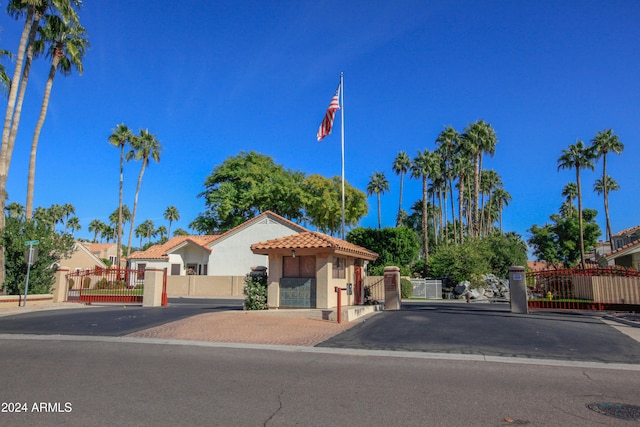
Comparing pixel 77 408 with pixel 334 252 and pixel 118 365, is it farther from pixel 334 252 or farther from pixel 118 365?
pixel 334 252

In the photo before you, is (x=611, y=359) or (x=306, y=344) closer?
(x=611, y=359)

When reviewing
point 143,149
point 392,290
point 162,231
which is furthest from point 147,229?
point 392,290

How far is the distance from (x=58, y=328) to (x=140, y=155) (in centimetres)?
3624

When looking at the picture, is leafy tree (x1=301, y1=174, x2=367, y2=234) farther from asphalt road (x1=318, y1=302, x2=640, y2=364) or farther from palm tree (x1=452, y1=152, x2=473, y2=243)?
asphalt road (x1=318, y1=302, x2=640, y2=364)

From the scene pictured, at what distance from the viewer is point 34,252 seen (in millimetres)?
20250

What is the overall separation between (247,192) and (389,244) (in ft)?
59.6

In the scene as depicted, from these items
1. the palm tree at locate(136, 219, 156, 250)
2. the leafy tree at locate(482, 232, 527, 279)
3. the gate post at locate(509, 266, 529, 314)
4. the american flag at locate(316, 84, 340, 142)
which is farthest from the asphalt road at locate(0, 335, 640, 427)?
the palm tree at locate(136, 219, 156, 250)

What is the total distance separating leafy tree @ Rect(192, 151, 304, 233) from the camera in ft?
166

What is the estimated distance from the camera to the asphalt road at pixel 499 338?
10109 millimetres

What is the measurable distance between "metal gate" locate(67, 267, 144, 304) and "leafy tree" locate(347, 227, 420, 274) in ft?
73.5

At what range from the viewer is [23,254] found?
22.1 meters

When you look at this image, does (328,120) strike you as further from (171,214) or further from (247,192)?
(171,214)

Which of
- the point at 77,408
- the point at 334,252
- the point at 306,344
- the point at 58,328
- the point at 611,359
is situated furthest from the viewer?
the point at 334,252

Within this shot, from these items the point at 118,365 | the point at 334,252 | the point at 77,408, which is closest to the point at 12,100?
the point at 334,252
